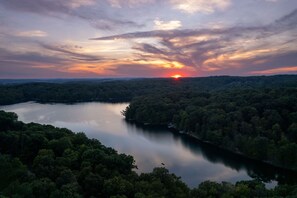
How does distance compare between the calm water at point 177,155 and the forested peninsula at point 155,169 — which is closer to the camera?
the forested peninsula at point 155,169

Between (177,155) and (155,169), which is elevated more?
(155,169)

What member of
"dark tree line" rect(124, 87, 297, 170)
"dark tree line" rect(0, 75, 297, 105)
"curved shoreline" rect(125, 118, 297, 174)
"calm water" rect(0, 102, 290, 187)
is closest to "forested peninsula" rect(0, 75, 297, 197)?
"dark tree line" rect(124, 87, 297, 170)

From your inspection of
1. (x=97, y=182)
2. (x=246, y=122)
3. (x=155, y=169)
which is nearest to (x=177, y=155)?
(x=246, y=122)

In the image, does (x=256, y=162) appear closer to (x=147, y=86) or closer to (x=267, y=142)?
(x=267, y=142)

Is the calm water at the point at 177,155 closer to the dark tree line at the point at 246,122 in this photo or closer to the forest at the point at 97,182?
the dark tree line at the point at 246,122

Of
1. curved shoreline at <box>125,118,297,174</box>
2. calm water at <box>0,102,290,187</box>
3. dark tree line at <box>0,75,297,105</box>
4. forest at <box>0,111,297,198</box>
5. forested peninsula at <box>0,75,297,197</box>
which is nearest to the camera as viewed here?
forest at <box>0,111,297,198</box>

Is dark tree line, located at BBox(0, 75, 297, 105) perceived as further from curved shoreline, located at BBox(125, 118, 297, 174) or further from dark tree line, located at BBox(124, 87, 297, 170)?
curved shoreline, located at BBox(125, 118, 297, 174)

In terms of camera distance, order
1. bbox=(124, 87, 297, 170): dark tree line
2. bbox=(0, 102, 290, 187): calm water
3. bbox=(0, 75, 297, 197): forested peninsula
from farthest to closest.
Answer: bbox=(124, 87, 297, 170): dark tree line
bbox=(0, 102, 290, 187): calm water
bbox=(0, 75, 297, 197): forested peninsula

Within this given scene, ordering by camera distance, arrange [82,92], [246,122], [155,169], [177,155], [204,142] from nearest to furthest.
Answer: [155,169] < [177,155] < [246,122] < [204,142] < [82,92]

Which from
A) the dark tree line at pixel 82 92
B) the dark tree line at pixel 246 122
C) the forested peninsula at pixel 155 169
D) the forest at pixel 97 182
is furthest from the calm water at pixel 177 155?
the dark tree line at pixel 82 92

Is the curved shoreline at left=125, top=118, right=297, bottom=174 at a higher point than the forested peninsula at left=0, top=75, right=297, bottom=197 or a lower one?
lower

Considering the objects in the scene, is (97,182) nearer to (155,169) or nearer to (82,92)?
(155,169)
